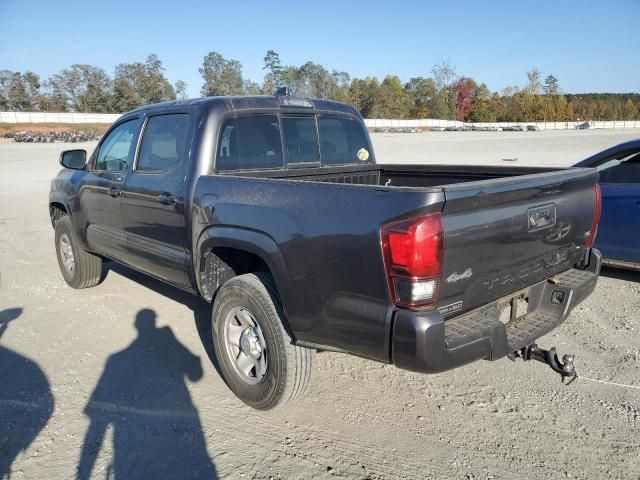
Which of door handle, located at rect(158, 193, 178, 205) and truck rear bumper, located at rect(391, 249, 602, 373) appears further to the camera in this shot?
door handle, located at rect(158, 193, 178, 205)

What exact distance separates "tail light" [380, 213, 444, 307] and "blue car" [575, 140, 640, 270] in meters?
3.85

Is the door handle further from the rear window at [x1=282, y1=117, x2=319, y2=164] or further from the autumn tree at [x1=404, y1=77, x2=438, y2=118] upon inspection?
the autumn tree at [x1=404, y1=77, x2=438, y2=118]

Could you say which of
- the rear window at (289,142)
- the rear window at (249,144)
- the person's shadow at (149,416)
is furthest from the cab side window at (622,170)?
the person's shadow at (149,416)

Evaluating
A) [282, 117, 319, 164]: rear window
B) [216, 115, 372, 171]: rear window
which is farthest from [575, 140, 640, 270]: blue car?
[282, 117, 319, 164]: rear window

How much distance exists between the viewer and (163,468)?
8.83 ft

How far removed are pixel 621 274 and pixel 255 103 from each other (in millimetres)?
4804

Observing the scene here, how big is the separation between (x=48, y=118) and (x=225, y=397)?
72291 millimetres

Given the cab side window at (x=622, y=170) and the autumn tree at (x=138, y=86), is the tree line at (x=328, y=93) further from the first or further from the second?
the cab side window at (x=622, y=170)

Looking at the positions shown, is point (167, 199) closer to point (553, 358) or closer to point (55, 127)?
point (553, 358)

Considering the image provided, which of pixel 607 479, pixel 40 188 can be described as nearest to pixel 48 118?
pixel 40 188

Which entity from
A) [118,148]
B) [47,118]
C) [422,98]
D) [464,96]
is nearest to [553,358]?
[118,148]

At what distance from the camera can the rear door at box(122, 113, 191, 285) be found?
372 cm

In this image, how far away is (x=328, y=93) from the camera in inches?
4181

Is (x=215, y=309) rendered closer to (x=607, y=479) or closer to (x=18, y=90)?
(x=607, y=479)
